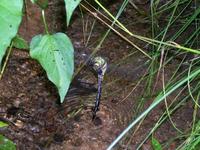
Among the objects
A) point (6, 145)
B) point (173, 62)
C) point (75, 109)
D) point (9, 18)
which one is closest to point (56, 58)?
point (9, 18)

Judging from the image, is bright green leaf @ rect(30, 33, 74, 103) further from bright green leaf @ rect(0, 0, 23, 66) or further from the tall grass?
the tall grass

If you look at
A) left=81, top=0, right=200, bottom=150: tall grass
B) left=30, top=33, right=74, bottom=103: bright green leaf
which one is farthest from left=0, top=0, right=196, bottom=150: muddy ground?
left=30, top=33, right=74, bottom=103: bright green leaf

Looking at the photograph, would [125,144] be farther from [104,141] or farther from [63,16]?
[63,16]

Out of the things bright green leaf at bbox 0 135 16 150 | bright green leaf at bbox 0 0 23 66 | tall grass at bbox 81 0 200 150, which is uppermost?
bright green leaf at bbox 0 0 23 66

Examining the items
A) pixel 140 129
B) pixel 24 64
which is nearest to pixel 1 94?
pixel 24 64

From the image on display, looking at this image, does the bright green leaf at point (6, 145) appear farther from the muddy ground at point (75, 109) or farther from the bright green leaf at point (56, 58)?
the bright green leaf at point (56, 58)

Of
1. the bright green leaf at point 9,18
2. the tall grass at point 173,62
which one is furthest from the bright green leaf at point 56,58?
the tall grass at point 173,62
